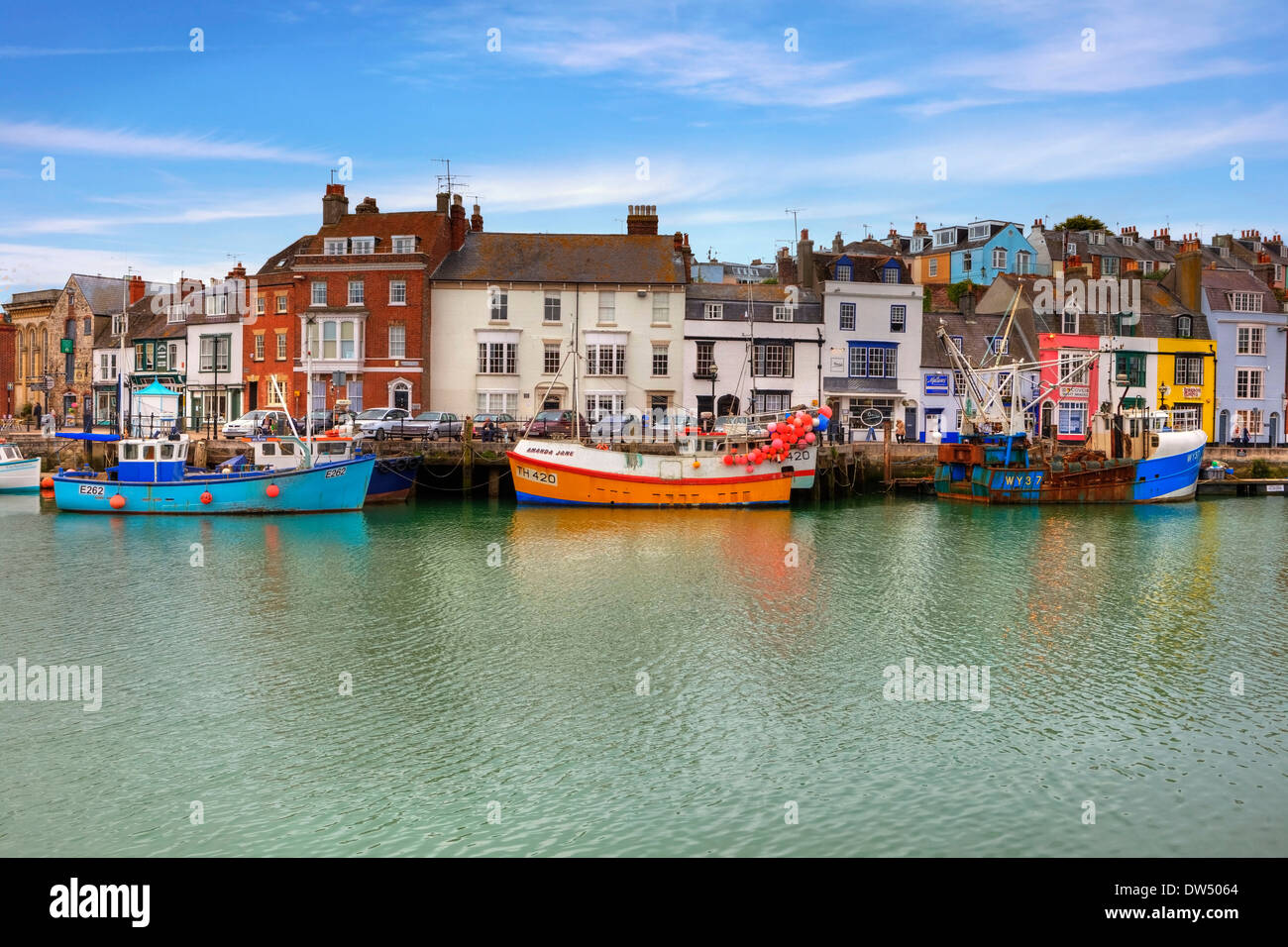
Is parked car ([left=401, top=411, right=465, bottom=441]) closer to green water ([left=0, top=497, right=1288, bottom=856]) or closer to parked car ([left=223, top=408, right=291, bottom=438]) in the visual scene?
parked car ([left=223, top=408, right=291, bottom=438])

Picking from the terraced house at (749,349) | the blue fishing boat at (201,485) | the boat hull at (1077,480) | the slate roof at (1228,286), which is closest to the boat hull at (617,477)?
the blue fishing boat at (201,485)

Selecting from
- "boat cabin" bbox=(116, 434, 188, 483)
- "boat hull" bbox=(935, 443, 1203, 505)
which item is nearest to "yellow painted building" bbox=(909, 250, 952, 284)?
"boat hull" bbox=(935, 443, 1203, 505)

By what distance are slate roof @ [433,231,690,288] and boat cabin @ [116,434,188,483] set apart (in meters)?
19.7

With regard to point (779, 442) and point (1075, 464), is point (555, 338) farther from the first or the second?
point (1075, 464)

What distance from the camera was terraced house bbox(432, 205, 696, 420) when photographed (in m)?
54.7

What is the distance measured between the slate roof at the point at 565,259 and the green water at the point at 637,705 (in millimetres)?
26788

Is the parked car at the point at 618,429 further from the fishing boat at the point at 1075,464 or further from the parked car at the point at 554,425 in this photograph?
the fishing boat at the point at 1075,464

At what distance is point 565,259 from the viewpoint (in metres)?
56.0

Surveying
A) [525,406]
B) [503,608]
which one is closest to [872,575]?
[503,608]

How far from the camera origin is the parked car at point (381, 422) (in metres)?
45.6

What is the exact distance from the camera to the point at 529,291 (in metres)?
54.8
